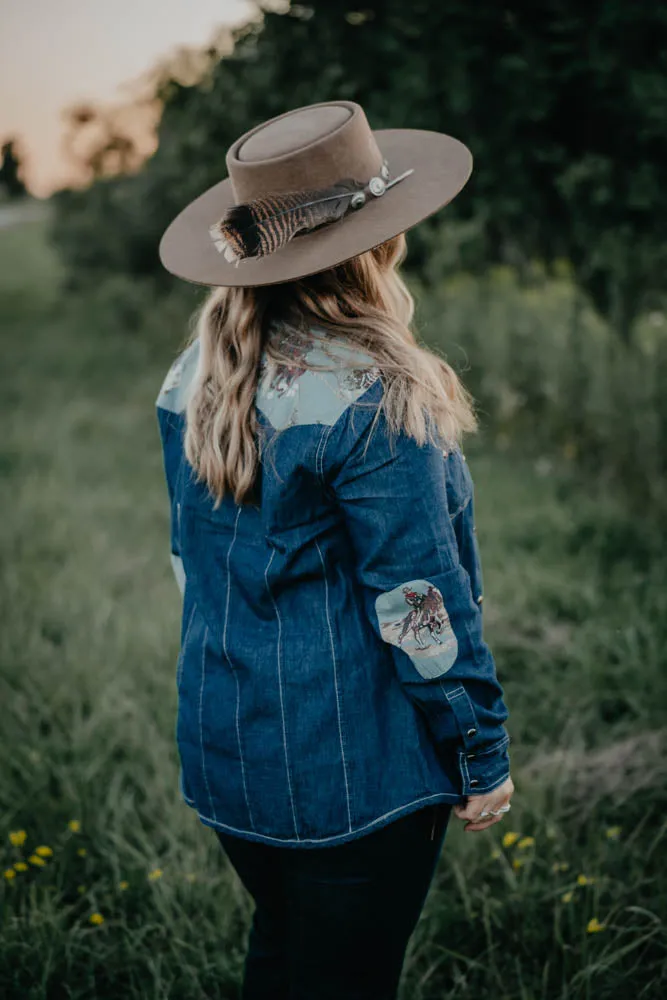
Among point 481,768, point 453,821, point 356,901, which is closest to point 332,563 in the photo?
point 481,768

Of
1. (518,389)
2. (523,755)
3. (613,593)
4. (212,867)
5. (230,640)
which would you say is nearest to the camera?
(230,640)

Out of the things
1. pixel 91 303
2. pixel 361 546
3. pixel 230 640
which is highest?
pixel 361 546

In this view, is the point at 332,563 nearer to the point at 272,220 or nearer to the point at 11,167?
the point at 272,220

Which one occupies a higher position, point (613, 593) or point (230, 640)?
point (230, 640)

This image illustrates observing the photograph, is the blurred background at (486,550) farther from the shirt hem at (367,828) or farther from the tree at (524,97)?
the shirt hem at (367,828)

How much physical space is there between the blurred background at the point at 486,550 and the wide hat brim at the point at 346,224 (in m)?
1.00

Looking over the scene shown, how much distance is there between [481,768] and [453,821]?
1.26 metres

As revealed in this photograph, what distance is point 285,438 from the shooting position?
1403 millimetres

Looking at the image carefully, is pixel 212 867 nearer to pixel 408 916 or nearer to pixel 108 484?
pixel 408 916

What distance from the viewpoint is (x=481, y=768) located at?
1.47m

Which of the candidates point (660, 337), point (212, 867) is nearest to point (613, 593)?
point (660, 337)

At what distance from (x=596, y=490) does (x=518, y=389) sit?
3.26 ft

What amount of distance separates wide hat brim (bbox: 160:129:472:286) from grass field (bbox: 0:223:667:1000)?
161 centimetres

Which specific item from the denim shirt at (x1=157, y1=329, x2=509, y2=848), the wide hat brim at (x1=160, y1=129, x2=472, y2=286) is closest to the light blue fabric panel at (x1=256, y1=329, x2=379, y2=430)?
the denim shirt at (x1=157, y1=329, x2=509, y2=848)
